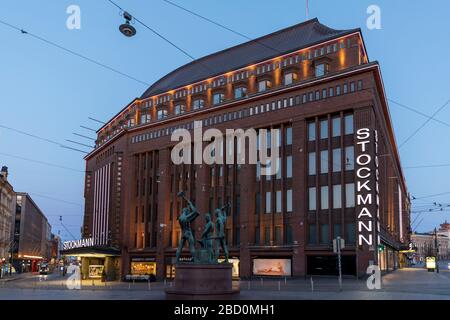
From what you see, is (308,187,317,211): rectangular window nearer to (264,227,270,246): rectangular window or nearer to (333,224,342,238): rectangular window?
(333,224,342,238): rectangular window

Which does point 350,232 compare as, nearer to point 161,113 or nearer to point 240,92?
point 240,92

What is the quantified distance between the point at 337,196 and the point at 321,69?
46.2ft

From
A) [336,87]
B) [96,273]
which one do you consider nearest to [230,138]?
[336,87]

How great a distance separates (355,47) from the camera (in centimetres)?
5516

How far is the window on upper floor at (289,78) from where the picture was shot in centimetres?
5938

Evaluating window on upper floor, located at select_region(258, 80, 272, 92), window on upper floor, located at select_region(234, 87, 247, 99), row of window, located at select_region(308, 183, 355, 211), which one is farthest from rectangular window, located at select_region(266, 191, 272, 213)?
window on upper floor, located at select_region(234, 87, 247, 99)

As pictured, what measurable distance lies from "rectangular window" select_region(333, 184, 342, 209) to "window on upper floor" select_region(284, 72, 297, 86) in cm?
1338

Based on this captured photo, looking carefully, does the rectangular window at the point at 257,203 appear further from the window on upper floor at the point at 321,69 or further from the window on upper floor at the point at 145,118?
the window on upper floor at the point at 145,118

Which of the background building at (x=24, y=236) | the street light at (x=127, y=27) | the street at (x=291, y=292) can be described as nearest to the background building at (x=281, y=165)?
the street at (x=291, y=292)

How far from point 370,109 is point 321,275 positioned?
17754mm

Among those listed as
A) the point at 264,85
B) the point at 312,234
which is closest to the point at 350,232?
the point at 312,234

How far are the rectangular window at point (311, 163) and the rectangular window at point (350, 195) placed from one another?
4.53 meters

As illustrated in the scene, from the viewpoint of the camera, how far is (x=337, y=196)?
5409 centimetres
